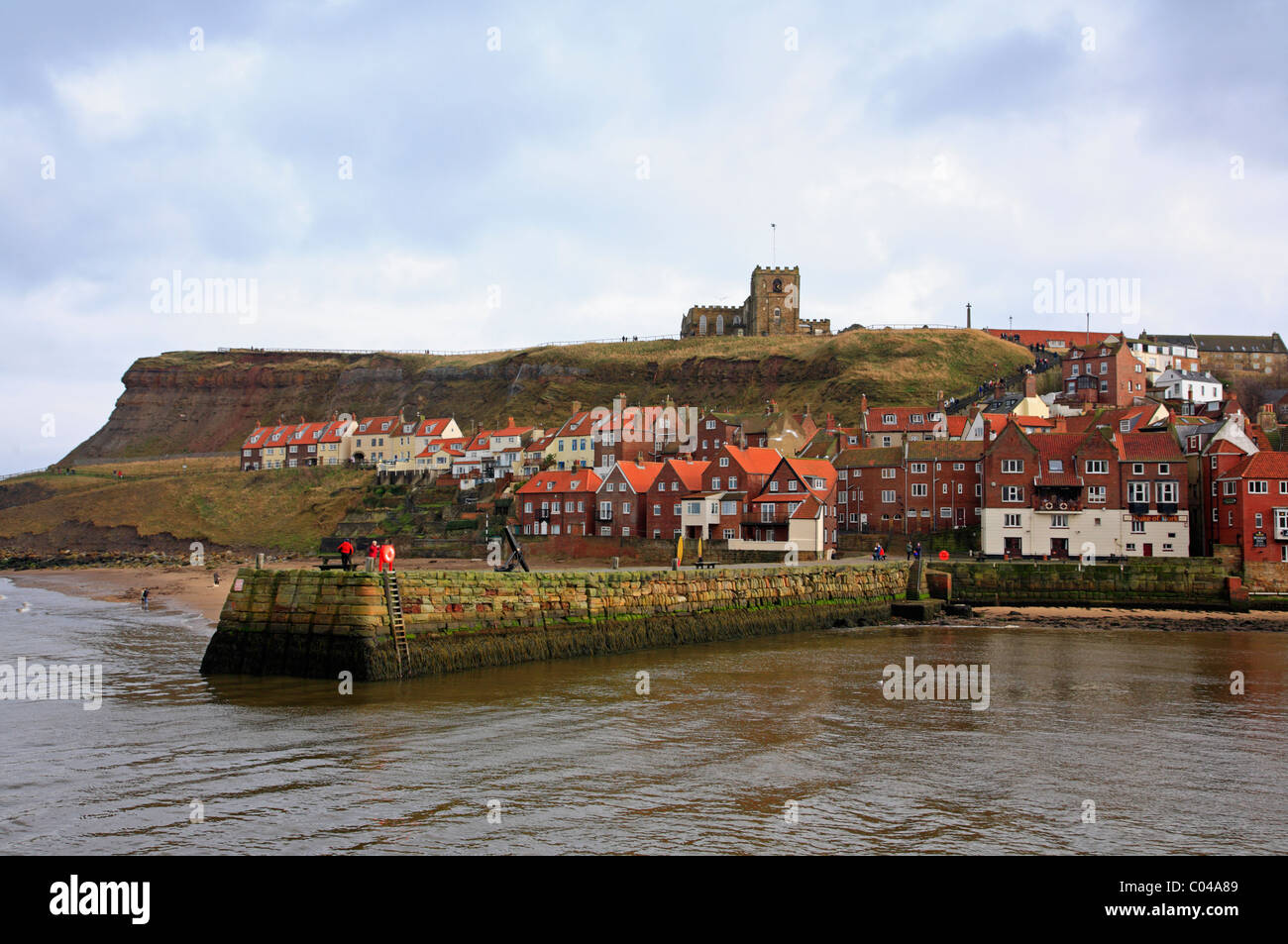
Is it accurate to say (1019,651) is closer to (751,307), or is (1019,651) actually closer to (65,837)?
(65,837)

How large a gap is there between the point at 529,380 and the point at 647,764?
13333 centimetres

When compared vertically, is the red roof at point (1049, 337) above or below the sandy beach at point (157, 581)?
above

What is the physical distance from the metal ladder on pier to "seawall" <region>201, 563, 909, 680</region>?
9 cm

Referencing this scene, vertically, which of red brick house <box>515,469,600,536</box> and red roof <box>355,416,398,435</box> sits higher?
red roof <box>355,416,398,435</box>

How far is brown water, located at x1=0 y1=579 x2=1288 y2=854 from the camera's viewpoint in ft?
47.6

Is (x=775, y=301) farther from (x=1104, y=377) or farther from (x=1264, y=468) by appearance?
(x=1264, y=468)

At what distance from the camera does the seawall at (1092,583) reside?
50656 millimetres

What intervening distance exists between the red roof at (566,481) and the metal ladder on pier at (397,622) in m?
48.2

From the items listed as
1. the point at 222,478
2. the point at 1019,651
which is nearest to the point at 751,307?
the point at 222,478

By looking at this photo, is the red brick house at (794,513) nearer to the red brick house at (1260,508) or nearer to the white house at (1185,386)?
the red brick house at (1260,508)

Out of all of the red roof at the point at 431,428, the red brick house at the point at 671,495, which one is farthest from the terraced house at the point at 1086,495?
the red roof at the point at 431,428

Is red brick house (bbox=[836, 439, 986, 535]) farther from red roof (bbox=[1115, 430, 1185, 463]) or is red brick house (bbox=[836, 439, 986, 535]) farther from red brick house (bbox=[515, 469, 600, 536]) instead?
red brick house (bbox=[515, 469, 600, 536])

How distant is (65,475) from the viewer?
127875 millimetres

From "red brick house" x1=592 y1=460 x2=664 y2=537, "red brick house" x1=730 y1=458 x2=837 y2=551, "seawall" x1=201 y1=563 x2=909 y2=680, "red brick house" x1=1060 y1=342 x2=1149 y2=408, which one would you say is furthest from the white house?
"seawall" x1=201 y1=563 x2=909 y2=680
